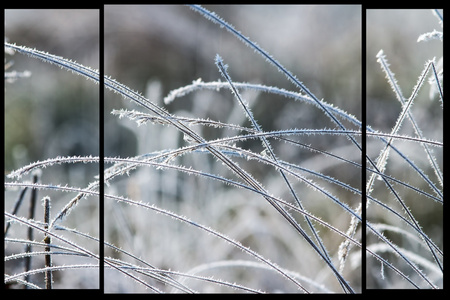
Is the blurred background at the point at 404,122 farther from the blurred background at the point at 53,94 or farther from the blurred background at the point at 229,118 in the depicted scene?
the blurred background at the point at 53,94

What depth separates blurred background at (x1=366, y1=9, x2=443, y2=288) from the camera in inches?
67.2

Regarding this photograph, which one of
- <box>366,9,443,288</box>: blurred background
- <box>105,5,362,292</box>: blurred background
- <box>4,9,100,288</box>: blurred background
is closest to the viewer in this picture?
<box>105,5,362,292</box>: blurred background

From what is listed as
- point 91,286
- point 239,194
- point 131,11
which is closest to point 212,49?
point 131,11

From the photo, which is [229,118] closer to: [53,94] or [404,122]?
[404,122]

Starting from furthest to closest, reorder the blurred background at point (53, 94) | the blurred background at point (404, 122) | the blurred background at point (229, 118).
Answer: the blurred background at point (53, 94) < the blurred background at point (404, 122) < the blurred background at point (229, 118)

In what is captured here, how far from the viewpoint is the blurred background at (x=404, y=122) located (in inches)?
67.2

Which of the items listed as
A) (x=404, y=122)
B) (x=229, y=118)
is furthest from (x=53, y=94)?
(x=404, y=122)

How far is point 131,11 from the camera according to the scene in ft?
11.2

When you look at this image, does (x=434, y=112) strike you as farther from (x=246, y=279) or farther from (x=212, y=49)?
(x=212, y=49)

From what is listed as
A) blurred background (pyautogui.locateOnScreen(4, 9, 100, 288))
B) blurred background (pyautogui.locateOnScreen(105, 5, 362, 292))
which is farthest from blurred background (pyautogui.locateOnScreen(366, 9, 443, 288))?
blurred background (pyautogui.locateOnScreen(4, 9, 100, 288))

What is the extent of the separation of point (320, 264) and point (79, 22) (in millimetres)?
2538

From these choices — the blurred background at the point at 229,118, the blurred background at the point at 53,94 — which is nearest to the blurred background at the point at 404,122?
the blurred background at the point at 229,118

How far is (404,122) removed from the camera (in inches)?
81.5

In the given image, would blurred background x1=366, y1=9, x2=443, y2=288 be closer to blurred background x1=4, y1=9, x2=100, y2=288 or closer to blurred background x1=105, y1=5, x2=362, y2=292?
blurred background x1=105, y1=5, x2=362, y2=292
